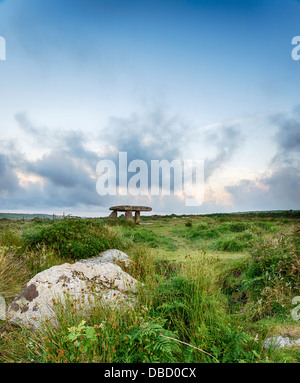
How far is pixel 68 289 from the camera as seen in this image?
4.57 metres

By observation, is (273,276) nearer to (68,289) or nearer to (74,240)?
(68,289)

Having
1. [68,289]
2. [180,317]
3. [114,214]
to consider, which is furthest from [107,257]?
[114,214]

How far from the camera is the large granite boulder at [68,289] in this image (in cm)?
480

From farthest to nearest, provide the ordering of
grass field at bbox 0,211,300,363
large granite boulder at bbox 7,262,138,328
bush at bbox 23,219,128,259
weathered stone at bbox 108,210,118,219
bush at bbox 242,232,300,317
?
1. weathered stone at bbox 108,210,118,219
2. bush at bbox 23,219,128,259
3. bush at bbox 242,232,300,317
4. large granite boulder at bbox 7,262,138,328
5. grass field at bbox 0,211,300,363

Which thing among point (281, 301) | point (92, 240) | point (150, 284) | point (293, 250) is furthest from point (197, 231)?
point (150, 284)

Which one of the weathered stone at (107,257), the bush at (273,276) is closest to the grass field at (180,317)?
the bush at (273,276)

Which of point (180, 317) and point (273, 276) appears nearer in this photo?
point (180, 317)

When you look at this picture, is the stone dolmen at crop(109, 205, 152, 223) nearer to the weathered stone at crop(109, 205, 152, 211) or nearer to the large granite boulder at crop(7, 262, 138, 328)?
the weathered stone at crop(109, 205, 152, 211)

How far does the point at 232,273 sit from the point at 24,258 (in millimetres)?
5791

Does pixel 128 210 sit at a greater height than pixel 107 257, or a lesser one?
greater

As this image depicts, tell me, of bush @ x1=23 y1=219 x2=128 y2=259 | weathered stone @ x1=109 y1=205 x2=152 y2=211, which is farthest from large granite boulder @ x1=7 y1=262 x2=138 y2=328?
weathered stone @ x1=109 y1=205 x2=152 y2=211

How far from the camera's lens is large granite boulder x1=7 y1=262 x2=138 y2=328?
480 cm

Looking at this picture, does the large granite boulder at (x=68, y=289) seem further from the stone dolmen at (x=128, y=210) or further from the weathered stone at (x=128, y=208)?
the weathered stone at (x=128, y=208)
